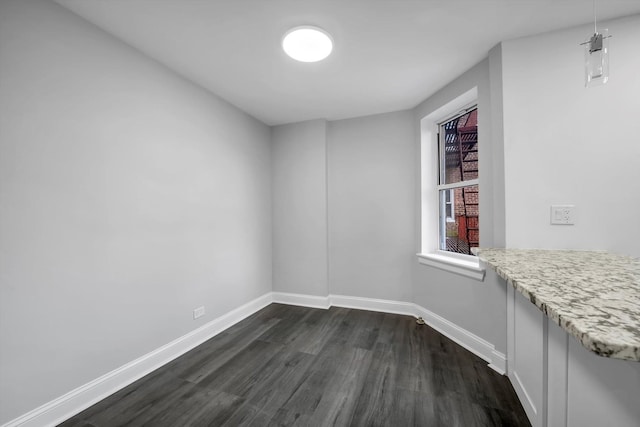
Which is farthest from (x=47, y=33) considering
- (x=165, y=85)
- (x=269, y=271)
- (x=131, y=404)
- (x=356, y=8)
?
(x=269, y=271)

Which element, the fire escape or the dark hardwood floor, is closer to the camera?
the dark hardwood floor

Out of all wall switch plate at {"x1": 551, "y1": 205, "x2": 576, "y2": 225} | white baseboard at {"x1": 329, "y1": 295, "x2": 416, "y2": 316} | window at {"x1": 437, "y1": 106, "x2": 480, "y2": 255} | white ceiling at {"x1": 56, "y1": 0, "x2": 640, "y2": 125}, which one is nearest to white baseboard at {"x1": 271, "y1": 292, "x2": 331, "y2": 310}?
white baseboard at {"x1": 329, "y1": 295, "x2": 416, "y2": 316}

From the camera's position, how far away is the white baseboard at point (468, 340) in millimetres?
1828

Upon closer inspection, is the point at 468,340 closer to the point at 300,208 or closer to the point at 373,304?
the point at 373,304

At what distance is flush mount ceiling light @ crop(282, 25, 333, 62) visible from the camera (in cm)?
164

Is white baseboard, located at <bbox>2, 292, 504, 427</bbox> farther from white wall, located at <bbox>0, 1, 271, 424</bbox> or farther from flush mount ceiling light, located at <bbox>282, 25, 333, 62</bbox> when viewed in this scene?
flush mount ceiling light, located at <bbox>282, 25, 333, 62</bbox>

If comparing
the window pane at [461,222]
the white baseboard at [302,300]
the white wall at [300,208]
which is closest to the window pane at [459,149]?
the window pane at [461,222]

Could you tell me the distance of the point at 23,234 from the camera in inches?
50.4

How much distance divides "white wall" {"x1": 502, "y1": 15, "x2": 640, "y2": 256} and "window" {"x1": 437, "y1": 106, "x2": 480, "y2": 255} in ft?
1.86

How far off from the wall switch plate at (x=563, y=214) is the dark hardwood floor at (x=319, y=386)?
1215mm

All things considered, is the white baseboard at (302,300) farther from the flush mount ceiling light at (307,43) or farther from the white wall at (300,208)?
the flush mount ceiling light at (307,43)

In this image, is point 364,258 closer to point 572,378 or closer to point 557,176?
point 557,176

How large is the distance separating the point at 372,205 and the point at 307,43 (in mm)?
1936

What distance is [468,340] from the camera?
2.12 meters
